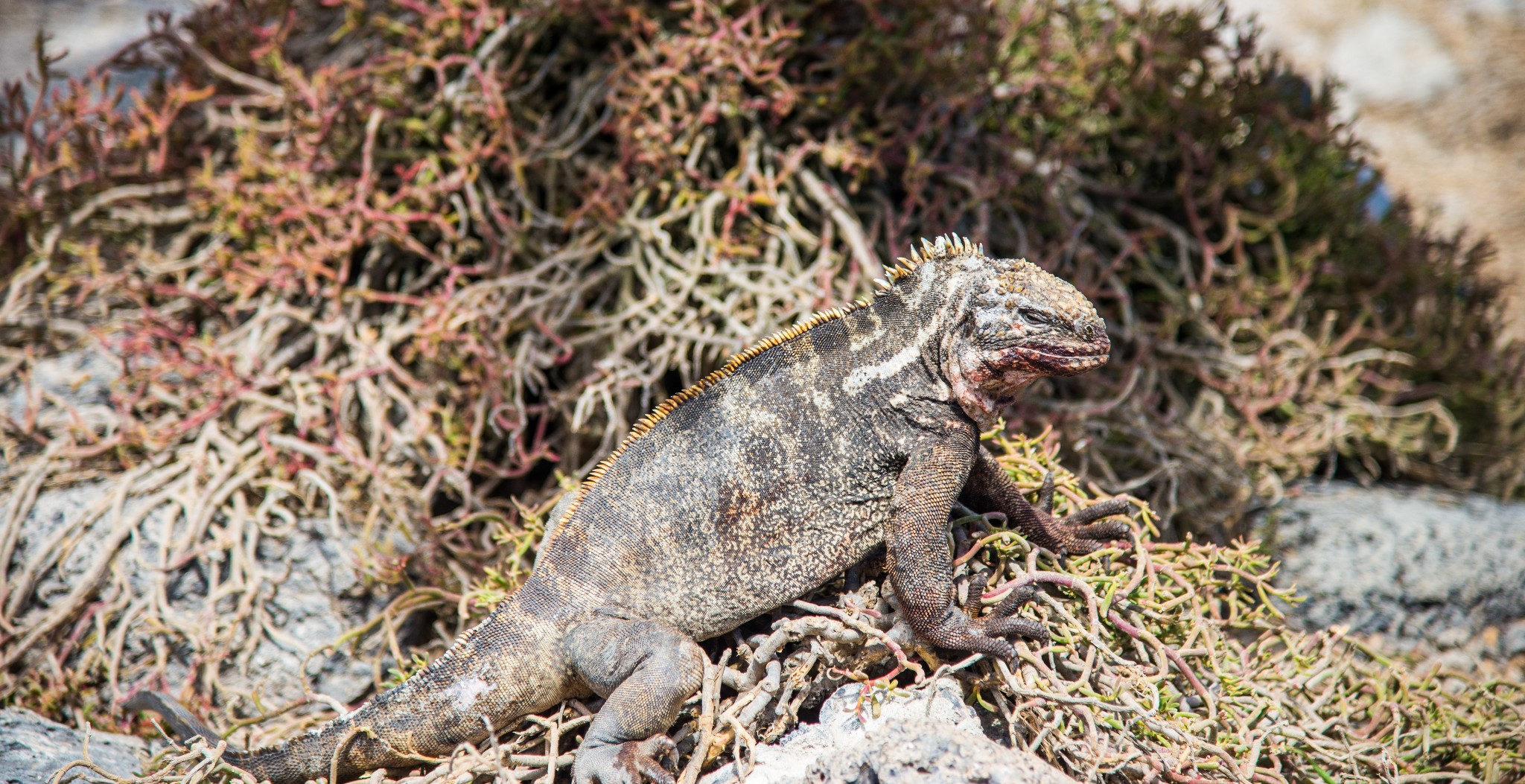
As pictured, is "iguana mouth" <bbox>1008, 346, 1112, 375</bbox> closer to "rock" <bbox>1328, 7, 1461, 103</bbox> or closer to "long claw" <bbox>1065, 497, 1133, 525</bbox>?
"long claw" <bbox>1065, 497, 1133, 525</bbox>

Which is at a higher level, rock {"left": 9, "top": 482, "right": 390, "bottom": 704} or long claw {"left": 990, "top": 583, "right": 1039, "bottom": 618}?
long claw {"left": 990, "top": 583, "right": 1039, "bottom": 618}

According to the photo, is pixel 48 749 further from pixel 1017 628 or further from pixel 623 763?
pixel 1017 628

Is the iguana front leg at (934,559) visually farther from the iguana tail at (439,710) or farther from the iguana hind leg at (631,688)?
the iguana tail at (439,710)

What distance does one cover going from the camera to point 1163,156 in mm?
4547

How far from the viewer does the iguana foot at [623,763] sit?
2.49 meters

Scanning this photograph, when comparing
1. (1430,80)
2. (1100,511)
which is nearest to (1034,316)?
(1100,511)

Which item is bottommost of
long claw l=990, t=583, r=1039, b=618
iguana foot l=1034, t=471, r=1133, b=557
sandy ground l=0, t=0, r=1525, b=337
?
long claw l=990, t=583, r=1039, b=618

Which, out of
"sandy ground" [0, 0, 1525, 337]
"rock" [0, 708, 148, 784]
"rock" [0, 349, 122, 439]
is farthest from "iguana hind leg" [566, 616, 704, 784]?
"sandy ground" [0, 0, 1525, 337]

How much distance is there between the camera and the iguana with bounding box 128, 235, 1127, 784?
264cm

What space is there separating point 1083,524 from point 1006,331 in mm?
828

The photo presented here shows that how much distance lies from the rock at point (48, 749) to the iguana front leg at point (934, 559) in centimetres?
246

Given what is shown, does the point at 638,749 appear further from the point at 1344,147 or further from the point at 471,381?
the point at 1344,147

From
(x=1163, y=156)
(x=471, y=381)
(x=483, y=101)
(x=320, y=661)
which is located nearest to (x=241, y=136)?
(x=483, y=101)

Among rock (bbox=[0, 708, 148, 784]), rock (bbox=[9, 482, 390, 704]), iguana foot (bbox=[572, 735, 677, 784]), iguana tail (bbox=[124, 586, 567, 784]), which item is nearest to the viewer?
iguana foot (bbox=[572, 735, 677, 784])
